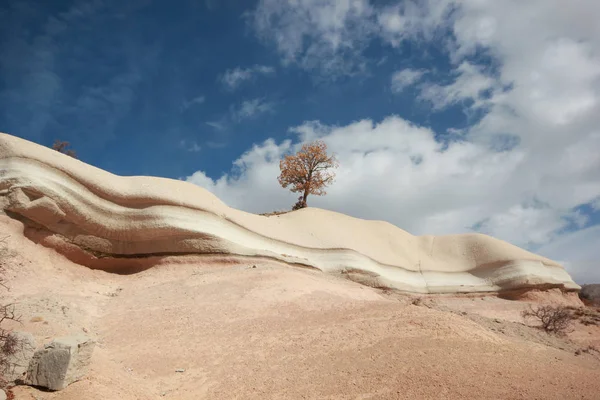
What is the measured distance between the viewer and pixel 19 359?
5.17 meters

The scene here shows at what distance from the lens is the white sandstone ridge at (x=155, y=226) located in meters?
11.7

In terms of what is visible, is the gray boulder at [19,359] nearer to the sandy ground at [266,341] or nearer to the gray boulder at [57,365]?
the gray boulder at [57,365]

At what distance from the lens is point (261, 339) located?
8.29 metres

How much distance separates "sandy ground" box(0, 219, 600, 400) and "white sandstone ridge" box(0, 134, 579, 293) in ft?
2.71

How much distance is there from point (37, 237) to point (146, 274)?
3.10m

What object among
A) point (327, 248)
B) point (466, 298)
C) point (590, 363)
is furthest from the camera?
point (466, 298)

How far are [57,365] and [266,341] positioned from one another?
391cm

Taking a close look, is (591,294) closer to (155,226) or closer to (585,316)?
(585,316)

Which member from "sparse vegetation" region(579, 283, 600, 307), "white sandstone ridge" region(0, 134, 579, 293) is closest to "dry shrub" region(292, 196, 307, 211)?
"white sandstone ridge" region(0, 134, 579, 293)

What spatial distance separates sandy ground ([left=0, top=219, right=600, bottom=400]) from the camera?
6.17m

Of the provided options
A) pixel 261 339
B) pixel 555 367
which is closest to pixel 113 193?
pixel 261 339

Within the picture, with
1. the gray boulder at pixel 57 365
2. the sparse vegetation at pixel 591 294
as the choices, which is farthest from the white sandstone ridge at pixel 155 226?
the gray boulder at pixel 57 365

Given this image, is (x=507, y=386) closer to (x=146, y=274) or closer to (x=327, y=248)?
(x=146, y=274)

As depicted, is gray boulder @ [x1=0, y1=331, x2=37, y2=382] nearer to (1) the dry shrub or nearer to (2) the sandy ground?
(2) the sandy ground
